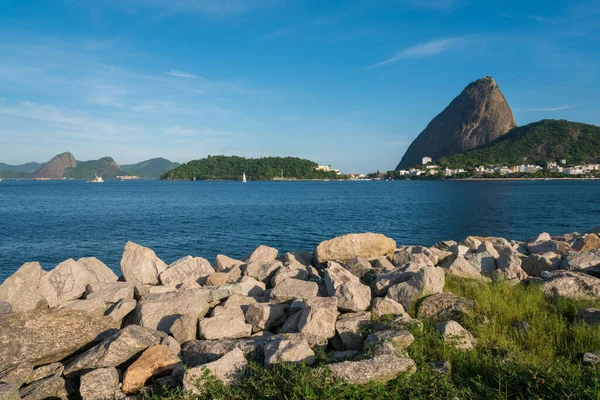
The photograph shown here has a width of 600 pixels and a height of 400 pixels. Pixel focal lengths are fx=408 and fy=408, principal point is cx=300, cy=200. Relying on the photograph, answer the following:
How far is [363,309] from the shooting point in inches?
332

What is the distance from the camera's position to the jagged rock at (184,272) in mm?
13312

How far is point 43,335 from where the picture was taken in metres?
7.23

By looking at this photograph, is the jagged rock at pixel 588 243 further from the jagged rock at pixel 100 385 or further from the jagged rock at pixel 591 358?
the jagged rock at pixel 100 385

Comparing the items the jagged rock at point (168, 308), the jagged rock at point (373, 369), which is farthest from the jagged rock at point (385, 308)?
the jagged rock at point (168, 308)

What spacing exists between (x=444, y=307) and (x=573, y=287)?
3402 mm

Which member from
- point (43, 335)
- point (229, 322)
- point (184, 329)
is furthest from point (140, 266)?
point (229, 322)

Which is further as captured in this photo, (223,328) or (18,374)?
(223,328)

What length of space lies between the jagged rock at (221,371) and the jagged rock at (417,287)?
3.89 m

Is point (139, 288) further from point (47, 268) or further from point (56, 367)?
point (47, 268)

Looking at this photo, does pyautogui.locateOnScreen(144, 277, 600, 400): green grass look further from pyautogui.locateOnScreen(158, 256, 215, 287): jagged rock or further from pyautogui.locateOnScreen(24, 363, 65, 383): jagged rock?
pyautogui.locateOnScreen(158, 256, 215, 287): jagged rock

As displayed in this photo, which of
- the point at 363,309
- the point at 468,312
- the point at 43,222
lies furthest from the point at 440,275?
the point at 43,222

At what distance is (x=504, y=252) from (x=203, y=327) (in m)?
9.51

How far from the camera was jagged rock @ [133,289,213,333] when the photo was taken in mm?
8898

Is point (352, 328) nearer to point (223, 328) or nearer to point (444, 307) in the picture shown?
point (444, 307)
